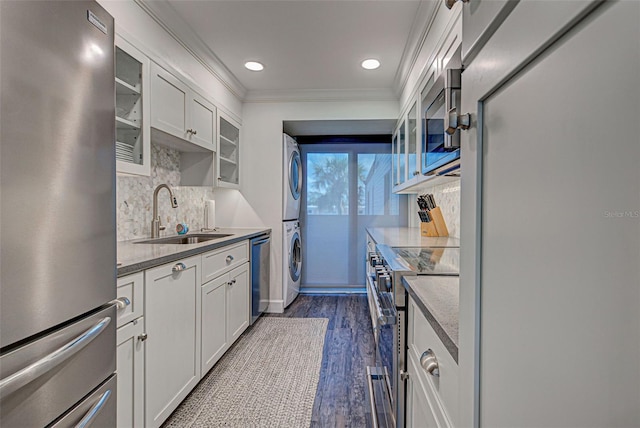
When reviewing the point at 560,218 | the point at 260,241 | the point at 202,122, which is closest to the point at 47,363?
the point at 560,218

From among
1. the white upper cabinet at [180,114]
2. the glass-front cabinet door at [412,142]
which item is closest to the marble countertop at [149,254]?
the white upper cabinet at [180,114]

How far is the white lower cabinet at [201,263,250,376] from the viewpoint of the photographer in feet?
6.84

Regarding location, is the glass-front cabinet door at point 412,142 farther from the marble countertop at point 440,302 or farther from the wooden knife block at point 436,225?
the marble countertop at point 440,302

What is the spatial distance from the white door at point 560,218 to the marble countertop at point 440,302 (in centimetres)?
19

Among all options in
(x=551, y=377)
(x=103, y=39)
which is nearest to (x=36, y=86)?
(x=103, y=39)

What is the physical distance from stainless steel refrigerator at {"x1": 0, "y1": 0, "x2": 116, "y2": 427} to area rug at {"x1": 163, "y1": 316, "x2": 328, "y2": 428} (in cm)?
87

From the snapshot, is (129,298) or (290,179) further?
(290,179)

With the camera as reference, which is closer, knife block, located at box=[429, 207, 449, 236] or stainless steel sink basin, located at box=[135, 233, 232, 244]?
stainless steel sink basin, located at box=[135, 233, 232, 244]

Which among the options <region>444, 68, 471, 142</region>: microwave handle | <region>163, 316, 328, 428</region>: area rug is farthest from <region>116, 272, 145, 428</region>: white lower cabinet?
<region>444, 68, 471, 142</region>: microwave handle

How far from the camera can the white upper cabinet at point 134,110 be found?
70.0 inches

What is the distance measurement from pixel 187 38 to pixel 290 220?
2.12m

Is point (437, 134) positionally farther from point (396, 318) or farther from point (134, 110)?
point (134, 110)

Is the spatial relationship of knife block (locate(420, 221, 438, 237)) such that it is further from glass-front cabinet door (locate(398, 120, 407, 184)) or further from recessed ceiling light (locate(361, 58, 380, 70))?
recessed ceiling light (locate(361, 58, 380, 70))

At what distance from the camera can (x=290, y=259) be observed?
3775mm
